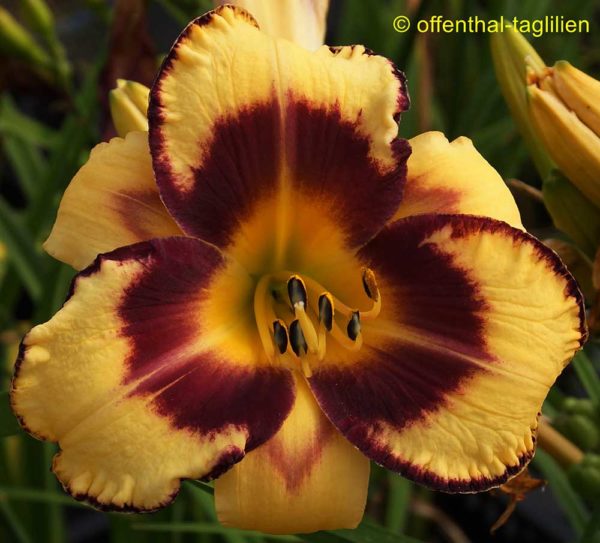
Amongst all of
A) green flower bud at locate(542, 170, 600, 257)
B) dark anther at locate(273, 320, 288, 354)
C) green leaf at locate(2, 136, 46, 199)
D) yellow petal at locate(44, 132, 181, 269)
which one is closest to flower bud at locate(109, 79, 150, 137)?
yellow petal at locate(44, 132, 181, 269)

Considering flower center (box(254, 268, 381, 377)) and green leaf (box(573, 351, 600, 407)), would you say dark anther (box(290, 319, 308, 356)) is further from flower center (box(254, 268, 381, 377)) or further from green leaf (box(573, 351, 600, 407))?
green leaf (box(573, 351, 600, 407))

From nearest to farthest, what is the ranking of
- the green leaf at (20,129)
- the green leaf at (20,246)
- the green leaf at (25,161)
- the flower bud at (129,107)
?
1. the flower bud at (129,107)
2. the green leaf at (20,246)
3. the green leaf at (20,129)
4. the green leaf at (25,161)

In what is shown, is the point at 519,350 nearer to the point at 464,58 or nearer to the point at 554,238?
the point at 554,238

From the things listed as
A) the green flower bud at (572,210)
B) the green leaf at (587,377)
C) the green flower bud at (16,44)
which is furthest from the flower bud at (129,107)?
the green flower bud at (16,44)

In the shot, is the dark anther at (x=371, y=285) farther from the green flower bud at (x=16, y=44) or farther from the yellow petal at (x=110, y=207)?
the green flower bud at (x=16, y=44)

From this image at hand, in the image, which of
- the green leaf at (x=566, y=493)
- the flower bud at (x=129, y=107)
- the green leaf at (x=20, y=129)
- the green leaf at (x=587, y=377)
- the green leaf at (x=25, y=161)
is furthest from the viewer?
the green leaf at (x=25, y=161)

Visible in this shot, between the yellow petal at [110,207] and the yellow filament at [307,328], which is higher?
the yellow petal at [110,207]

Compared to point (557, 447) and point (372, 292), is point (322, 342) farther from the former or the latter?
point (557, 447)
